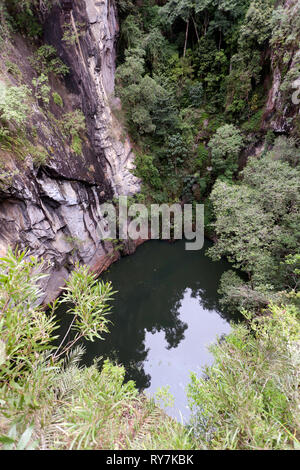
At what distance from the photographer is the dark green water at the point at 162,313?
5.84 m

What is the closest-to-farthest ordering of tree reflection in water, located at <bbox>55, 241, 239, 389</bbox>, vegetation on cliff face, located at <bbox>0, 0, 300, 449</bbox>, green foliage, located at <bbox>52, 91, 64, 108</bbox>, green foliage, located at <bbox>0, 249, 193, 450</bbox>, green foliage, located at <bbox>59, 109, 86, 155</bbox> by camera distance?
green foliage, located at <bbox>0, 249, 193, 450</bbox> → vegetation on cliff face, located at <bbox>0, 0, 300, 449</bbox> → tree reflection in water, located at <bbox>55, 241, 239, 389</bbox> → green foliage, located at <bbox>52, 91, 64, 108</bbox> → green foliage, located at <bbox>59, 109, 86, 155</bbox>

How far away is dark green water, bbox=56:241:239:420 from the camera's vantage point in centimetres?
584

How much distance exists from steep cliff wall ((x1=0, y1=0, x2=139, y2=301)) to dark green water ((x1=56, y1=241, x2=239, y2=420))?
1.72 metres

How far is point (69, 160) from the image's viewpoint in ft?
22.4

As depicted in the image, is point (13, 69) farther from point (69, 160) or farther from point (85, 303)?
point (85, 303)

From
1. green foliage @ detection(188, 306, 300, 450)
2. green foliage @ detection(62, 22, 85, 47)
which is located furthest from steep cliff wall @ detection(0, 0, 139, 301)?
green foliage @ detection(188, 306, 300, 450)

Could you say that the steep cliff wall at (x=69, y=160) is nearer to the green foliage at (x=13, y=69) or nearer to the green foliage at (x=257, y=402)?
the green foliage at (x=13, y=69)

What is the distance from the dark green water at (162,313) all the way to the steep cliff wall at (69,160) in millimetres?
1721

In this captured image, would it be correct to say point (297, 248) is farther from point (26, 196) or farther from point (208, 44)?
point (208, 44)

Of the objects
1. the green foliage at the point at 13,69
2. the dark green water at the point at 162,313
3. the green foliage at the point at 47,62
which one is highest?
the green foliage at the point at 47,62

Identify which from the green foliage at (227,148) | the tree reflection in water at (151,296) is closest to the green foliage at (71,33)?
the green foliage at (227,148)

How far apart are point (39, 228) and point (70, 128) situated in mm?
3801

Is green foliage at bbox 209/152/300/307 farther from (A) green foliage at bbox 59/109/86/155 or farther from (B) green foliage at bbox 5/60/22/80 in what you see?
(B) green foliage at bbox 5/60/22/80

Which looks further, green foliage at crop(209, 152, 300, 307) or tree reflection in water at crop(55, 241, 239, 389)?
tree reflection in water at crop(55, 241, 239, 389)
